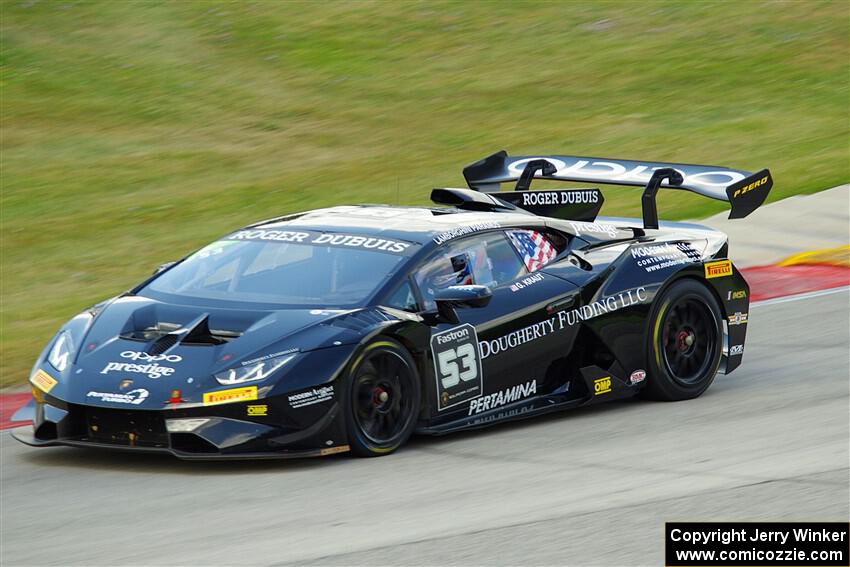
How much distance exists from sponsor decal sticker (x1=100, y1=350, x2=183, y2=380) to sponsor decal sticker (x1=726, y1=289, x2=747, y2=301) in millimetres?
3988

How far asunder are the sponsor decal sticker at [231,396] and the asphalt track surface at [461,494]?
15.0 inches

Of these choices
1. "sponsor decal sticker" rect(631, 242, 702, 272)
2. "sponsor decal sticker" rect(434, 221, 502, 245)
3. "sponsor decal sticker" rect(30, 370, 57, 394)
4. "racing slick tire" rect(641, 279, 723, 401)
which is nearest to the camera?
"sponsor decal sticker" rect(30, 370, 57, 394)

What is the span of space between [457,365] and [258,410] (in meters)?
1.28

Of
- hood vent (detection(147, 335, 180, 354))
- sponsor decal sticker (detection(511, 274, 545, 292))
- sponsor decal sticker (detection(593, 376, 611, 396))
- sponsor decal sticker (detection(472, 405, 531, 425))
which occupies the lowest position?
sponsor decal sticker (detection(472, 405, 531, 425))

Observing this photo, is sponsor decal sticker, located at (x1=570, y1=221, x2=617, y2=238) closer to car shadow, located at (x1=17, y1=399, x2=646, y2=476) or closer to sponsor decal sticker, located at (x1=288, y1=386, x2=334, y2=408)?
car shadow, located at (x1=17, y1=399, x2=646, y2=476)

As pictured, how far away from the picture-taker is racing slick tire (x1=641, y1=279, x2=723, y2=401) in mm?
8836

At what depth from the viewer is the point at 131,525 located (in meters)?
6.06

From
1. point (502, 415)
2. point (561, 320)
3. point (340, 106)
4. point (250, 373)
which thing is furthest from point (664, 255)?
point (340, 106)

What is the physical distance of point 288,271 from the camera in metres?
7.80

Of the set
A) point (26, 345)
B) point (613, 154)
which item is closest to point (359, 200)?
point (613, 154)

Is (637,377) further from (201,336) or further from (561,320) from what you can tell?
(201,336)

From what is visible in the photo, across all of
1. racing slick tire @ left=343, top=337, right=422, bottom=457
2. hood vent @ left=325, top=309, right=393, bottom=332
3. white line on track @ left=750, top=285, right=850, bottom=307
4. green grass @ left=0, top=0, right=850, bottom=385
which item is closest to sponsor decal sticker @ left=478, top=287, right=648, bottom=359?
racing slick tire @ left=343, top=337, right=422, bottom=457

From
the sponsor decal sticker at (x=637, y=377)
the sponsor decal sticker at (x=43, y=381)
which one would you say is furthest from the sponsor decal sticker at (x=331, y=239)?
the sponsor decal sticker at (x=637, y=377)

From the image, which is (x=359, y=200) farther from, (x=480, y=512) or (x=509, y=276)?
(x=480, y=512)
